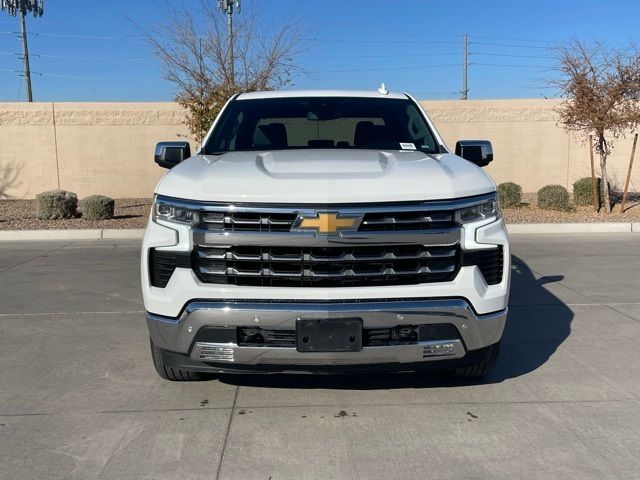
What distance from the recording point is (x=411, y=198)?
345 centimetres

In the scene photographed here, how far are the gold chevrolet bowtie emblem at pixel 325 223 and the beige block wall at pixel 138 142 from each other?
13880 millimetres

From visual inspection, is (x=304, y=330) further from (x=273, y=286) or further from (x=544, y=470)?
(x=544, y=470)

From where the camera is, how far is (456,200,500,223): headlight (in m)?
3.54

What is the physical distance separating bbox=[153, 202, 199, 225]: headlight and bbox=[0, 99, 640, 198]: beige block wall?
13395mm

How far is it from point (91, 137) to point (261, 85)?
5.81 metres

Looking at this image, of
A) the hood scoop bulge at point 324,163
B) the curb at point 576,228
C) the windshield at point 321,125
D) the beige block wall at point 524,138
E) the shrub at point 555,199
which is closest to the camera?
the hood scoop bulge at point 324,163

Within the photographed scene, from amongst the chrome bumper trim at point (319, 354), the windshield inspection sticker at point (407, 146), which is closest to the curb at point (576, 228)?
the windshield inspection sticker at point (407, 146)

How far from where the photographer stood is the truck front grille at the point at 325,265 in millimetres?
3418

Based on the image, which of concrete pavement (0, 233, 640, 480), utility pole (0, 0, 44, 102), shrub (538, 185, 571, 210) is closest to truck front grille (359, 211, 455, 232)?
concrete pavement (0, 233, 640, 480)

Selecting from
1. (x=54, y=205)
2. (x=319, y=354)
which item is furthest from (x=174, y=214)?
(x=54, y=205)

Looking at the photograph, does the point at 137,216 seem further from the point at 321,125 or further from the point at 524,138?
the point at 524,138

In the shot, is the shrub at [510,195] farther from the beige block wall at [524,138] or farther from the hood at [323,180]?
the hood at [323,180]

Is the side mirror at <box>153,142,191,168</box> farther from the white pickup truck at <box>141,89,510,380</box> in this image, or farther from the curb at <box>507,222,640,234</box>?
the curb at <box>507,222,640,234</box>

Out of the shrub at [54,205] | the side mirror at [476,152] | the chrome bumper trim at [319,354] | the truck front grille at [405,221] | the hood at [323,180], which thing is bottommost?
the chrome bumper trim at [319,354]
